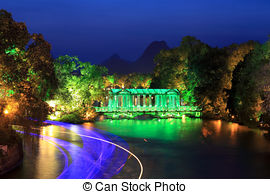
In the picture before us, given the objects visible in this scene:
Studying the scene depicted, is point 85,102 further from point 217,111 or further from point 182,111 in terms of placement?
point 217,111

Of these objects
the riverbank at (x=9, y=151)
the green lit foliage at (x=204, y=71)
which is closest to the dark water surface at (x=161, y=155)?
the riverbank at (x=9, y=151)

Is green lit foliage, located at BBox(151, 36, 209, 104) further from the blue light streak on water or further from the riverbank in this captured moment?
the riverbank

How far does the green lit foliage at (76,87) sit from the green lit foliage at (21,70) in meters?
20.8

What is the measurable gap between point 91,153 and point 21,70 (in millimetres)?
6638

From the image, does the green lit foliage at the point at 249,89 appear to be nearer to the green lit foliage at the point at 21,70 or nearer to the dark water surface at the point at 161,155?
the dark water surface at the point at 161,155

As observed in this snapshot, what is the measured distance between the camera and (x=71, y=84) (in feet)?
133

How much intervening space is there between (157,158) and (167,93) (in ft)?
98.2

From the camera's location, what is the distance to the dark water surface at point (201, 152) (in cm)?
1709

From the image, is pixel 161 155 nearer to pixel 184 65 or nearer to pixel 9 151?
pixel 9 151

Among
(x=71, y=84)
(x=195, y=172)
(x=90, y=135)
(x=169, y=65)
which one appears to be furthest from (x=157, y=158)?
(x=169, y=65)

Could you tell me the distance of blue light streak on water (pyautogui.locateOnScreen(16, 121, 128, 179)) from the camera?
15944mm

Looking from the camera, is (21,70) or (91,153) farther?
(91,153)

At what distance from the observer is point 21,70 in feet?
56.3

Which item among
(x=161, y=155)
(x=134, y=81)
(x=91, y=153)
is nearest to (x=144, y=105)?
(x=161, y=155)
